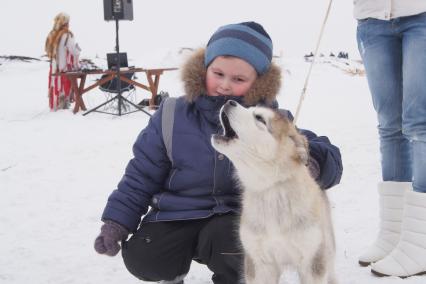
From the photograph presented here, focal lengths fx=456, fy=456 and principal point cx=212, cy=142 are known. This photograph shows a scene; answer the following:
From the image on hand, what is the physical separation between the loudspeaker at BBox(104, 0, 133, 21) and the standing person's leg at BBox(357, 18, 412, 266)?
6.65m

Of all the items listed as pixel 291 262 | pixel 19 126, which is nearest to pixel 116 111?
pixel 19 126

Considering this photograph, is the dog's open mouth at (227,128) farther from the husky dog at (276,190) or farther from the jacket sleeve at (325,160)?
the jacket sleeve at (325,160)

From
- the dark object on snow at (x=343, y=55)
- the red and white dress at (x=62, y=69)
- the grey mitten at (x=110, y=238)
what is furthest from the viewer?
the dark object on snow at (x=343, y=55)

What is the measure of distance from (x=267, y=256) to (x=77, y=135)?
16.9 ft

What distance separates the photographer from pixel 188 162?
2.00 metres

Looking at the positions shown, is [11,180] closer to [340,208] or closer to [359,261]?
[340,208]

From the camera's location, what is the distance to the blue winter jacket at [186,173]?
1.97 metres

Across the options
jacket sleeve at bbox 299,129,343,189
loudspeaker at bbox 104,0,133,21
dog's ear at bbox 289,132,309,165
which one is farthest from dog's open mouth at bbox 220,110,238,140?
loudspeaker at bbox 104,0,133,21

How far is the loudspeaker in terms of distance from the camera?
8.30 m

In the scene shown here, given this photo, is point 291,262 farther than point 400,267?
No

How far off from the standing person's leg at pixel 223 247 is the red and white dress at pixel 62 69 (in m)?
7.63

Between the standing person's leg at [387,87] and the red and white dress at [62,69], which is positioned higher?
the standing person's leg at [387,87]

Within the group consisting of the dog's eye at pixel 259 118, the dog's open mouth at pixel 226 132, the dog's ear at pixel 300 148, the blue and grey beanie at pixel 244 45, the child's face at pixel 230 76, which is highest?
the blue and grey beanie at pixel 244 45

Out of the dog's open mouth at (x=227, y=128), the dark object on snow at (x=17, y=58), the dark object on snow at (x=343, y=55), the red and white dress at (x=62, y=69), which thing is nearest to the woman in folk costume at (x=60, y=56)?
the red and white dress at (x=62, y=69)
